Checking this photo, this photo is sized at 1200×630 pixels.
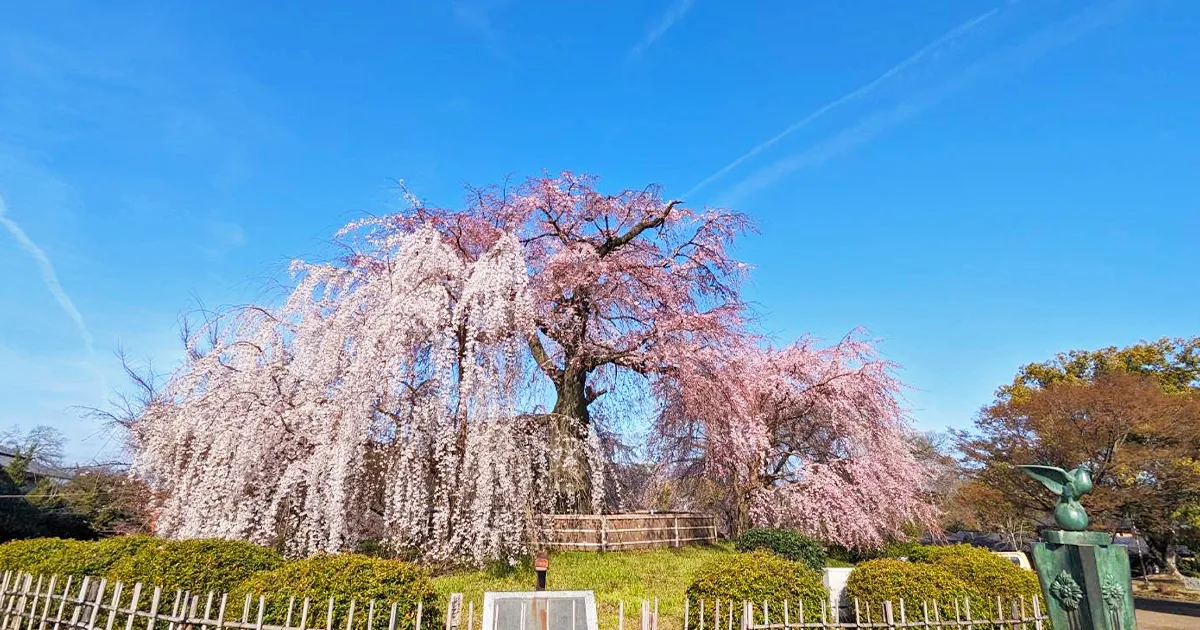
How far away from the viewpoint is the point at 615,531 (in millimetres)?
13180

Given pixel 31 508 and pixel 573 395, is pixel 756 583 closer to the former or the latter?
pixel 573 395

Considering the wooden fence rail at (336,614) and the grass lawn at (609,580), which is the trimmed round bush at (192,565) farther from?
the grass lawn at (609,580)

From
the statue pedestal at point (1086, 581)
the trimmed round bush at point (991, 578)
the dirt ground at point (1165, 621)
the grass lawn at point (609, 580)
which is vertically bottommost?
the dirt ground at point (1165, 621)

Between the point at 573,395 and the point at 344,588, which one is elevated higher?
the point at 573,395

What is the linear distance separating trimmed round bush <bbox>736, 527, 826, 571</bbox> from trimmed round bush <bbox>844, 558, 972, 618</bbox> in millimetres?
4838

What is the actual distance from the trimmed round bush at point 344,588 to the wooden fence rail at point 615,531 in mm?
5461

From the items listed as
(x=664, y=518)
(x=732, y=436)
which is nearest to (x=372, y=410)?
(x=664, y=518)

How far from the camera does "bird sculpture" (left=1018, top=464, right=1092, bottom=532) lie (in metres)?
4.66

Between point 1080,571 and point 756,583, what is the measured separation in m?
3.14

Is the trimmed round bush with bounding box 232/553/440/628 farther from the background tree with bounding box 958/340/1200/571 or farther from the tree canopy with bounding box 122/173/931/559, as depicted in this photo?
the background tree with bounding box 958/340/1200/571

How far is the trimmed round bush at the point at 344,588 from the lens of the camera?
589 cm

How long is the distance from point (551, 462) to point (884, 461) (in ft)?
31.8

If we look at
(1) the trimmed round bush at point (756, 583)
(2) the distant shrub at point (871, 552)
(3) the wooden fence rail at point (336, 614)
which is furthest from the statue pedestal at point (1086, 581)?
(2) the distant shrub at point (871, 552)

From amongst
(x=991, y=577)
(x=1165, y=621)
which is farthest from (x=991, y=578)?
(x=1165, y=621)
